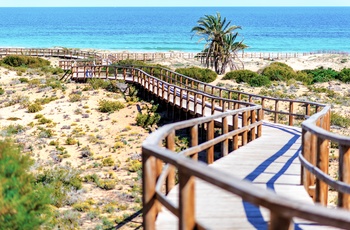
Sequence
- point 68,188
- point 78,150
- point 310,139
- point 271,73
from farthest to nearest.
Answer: point 271,73, point 78,150, point 68,188, point 310,139

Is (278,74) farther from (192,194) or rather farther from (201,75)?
(192,194)

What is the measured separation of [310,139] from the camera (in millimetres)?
7547

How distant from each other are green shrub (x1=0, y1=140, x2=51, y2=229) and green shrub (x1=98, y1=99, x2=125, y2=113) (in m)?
16.7

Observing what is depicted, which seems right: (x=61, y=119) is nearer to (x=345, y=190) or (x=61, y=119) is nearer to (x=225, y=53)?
(x=345, y=190)

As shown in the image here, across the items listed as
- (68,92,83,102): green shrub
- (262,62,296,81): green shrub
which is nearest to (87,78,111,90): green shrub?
(68,92,83,102): green shrub

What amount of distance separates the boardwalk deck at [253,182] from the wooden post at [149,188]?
0.54m

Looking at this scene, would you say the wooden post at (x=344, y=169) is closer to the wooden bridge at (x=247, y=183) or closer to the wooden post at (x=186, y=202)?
the wooden bridge at (x=247, y=183)

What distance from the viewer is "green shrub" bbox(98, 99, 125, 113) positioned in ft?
81.6

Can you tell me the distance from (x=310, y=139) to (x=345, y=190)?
7.43 ft

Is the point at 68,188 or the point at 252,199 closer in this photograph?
the point at 252,199

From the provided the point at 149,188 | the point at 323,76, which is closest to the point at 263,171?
the point at 149,188

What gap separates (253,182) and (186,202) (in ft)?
13.5

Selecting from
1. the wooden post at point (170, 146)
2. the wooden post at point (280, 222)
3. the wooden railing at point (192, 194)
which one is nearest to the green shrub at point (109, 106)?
the wooden post at point (170, 146)

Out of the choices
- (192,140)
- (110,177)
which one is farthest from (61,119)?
(192,140)
